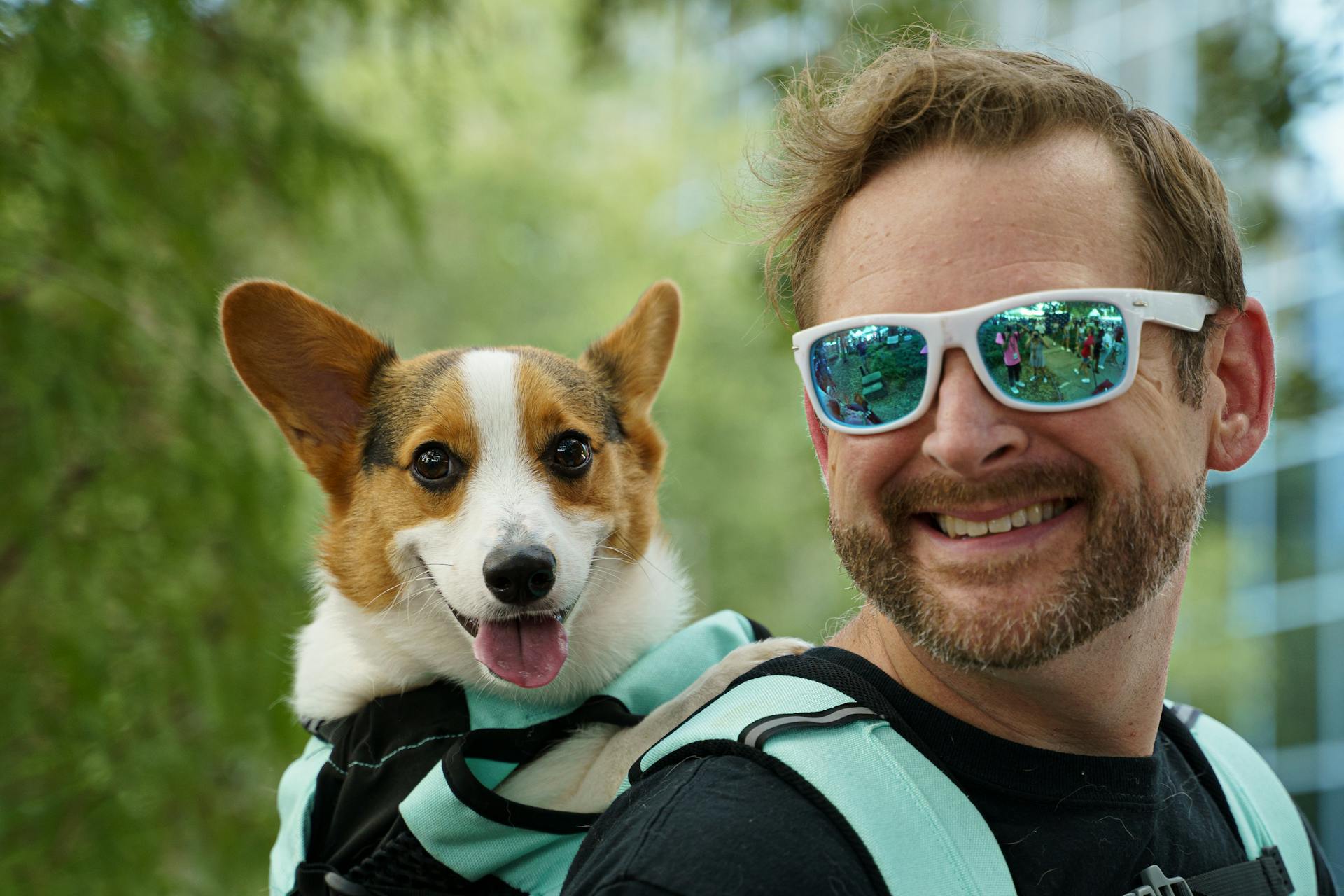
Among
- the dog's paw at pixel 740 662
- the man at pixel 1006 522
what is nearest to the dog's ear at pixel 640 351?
the dog's paw at pixel 740 662

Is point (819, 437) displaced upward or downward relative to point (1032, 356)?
downward

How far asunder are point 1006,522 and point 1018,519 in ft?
0.06

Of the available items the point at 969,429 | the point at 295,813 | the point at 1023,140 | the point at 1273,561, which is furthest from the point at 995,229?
the point at 1273,561

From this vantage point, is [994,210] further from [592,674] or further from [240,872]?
[240,872]

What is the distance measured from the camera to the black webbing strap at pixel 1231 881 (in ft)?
5.79

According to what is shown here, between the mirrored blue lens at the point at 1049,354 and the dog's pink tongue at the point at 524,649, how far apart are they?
1.38 metres

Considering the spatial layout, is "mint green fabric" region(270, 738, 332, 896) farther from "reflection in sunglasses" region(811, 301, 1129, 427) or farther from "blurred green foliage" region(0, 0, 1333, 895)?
"reflection in sunglasses" region(811, 301, 1129, 427)

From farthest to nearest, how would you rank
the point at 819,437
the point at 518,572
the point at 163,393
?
the point at 163,393
the point at 518,572
the point at 819,437

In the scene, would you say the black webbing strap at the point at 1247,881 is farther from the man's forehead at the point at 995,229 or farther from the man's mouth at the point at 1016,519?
the man's forehead at the point at 995,229

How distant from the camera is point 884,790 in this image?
163cm

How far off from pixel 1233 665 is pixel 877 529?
14.7 meters

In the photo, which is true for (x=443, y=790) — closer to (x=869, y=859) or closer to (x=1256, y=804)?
(x=869, y=859)

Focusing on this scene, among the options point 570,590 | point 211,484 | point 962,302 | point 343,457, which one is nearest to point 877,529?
point 962,302

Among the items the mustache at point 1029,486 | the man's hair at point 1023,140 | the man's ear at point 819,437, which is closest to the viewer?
the mustache at point 1029,486
